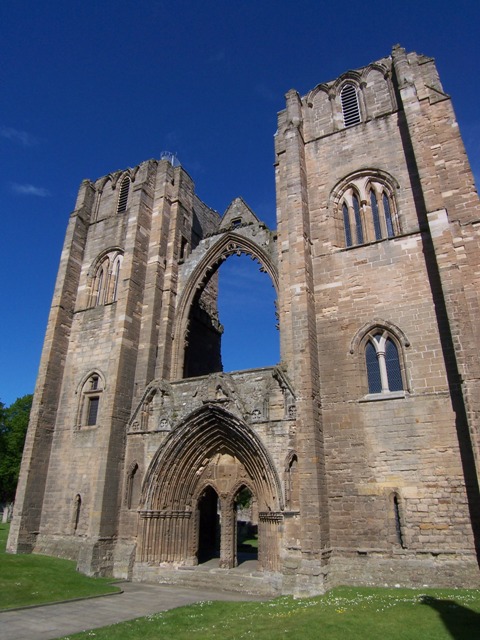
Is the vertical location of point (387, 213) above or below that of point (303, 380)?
above

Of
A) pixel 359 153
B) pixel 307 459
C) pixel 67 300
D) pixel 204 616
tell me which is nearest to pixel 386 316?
pixel 307 459

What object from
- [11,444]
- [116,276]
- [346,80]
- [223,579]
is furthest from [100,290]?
[11,444]

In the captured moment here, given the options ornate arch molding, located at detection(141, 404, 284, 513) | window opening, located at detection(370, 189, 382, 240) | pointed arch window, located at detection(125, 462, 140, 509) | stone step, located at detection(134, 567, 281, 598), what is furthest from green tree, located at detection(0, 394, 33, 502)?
window opening, located at detection(370, 189, 382, 240)

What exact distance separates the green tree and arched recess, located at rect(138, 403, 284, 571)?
1150 inches

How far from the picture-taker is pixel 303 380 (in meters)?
13.4

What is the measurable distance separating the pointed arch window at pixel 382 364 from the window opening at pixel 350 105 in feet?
29.7

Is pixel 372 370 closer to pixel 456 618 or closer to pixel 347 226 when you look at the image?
pixel 347 226

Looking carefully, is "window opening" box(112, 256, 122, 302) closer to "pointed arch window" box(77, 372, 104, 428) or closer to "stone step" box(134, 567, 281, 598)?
"pointed arch window" box(77, 372, 104, 428)

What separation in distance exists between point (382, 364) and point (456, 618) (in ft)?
22.4

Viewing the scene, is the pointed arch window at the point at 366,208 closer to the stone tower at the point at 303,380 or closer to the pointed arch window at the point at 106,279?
the stone tower at the point at 303,380

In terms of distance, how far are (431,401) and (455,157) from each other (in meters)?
7.78

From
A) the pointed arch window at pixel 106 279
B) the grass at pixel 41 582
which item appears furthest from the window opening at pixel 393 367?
the pointed arch window at pixel 106 279

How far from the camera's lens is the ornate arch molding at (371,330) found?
1364 cm

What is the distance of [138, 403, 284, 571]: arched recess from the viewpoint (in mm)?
14641
